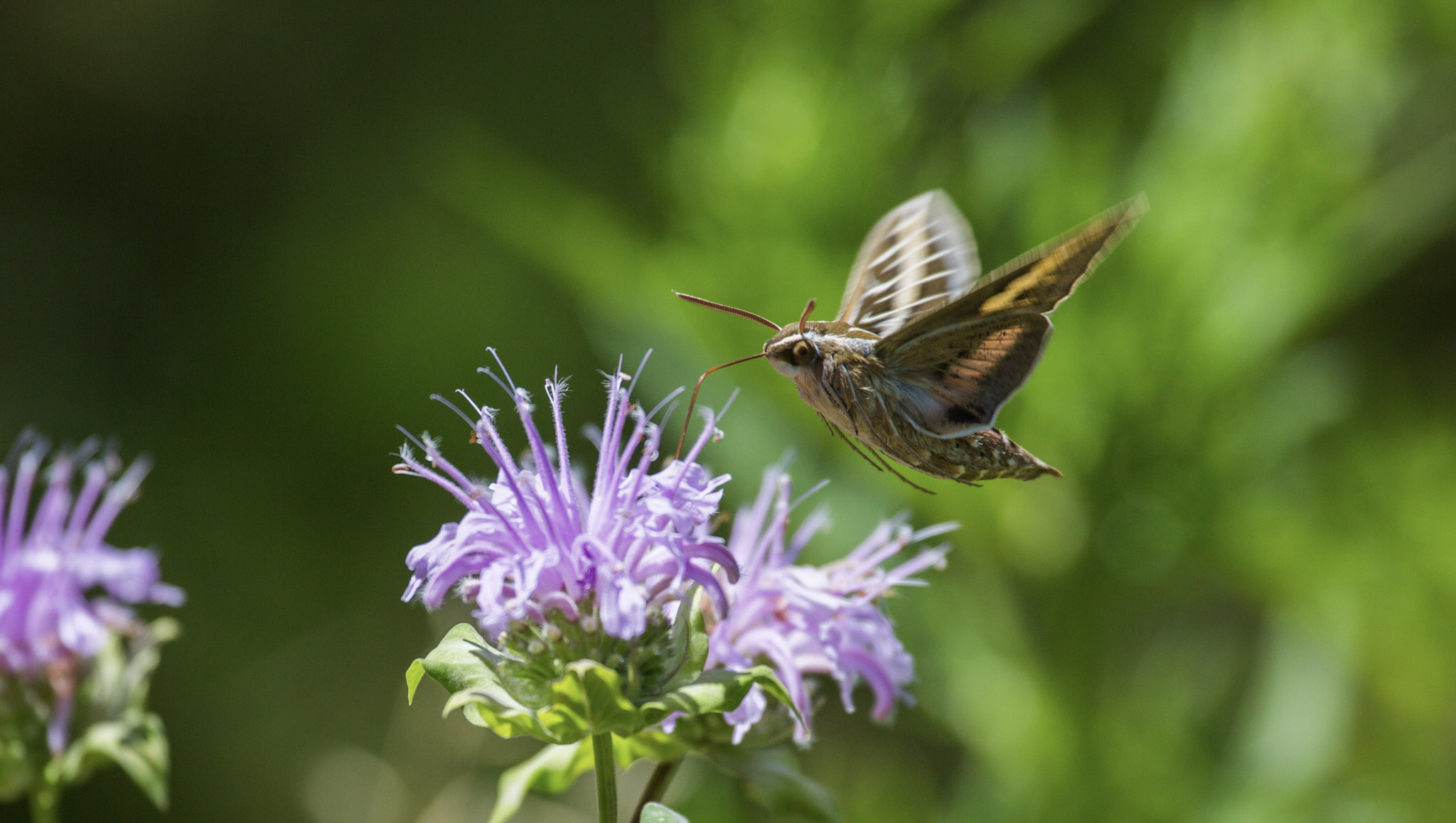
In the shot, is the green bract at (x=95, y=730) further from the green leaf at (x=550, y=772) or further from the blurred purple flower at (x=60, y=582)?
the green leaf at (x=550, y=772)

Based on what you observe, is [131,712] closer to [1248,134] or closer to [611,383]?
[611,383]

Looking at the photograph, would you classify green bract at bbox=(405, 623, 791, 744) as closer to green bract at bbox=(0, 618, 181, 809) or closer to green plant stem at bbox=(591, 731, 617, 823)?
green plant stem at bbox=(591, 731, 617, 823)

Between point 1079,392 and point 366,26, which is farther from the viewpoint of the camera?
point 366,26

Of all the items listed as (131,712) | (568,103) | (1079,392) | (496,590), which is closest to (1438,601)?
(1079,392)

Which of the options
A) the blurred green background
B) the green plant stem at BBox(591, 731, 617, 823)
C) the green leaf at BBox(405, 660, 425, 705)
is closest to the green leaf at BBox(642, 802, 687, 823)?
the green plant stem at BBox(591, 731, 617, 823)

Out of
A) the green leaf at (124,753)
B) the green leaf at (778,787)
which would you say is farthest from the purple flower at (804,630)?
the green leaf at (124,753)

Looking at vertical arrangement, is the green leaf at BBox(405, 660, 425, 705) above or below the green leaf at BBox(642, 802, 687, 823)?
above

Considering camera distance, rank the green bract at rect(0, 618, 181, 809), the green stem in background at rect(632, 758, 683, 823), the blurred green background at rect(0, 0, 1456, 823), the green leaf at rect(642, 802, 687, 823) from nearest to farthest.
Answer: the green leaf at rect(642, 802, 687, 823)
the green stem in background at rect(632, 758, 683, 823)
the green bract at rect(0, 618, 181, 809)
the blurred green background at rect(0, 0, 1456, 823)
